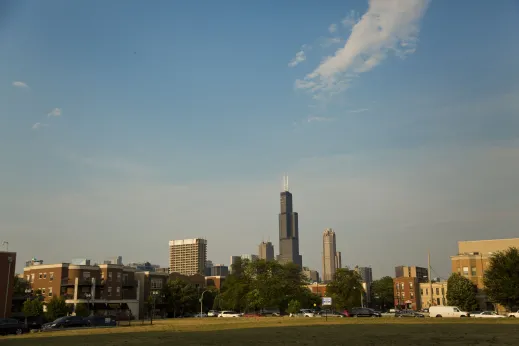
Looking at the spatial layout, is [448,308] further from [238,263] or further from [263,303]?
[238,263]

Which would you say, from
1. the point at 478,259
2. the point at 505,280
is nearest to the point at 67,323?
the point at 505,280

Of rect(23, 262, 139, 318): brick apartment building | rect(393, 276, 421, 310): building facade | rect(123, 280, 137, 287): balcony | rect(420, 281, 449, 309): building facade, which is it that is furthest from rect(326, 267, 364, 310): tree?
rect(393, 276, 421, 310): building facade

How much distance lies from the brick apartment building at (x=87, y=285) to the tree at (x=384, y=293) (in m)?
97.2

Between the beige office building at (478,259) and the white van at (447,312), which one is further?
the beige office building at (478,259)

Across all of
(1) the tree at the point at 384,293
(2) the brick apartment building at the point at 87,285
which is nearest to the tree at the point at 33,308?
(2) the brick apartment building at the point at 87,285

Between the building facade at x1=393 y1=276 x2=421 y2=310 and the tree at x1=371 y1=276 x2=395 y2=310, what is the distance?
1351 cm

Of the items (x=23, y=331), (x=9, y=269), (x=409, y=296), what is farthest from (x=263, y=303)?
(x=409, y=296)

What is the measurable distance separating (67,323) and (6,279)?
94.6ft

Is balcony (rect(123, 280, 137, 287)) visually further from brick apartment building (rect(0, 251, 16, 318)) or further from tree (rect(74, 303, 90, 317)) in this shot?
brick apartment building (rect(0, 251, 16, 318))

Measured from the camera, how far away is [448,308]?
241 feet

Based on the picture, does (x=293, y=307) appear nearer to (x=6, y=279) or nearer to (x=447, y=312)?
(x=447, y=312)

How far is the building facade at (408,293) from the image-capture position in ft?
523

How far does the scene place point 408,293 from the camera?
161m

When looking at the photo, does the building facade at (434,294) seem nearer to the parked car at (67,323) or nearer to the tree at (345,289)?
the tree at (345,289)
